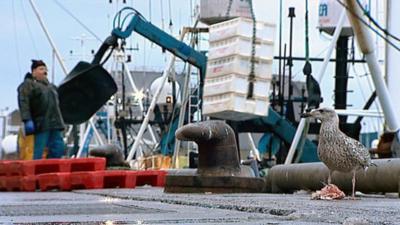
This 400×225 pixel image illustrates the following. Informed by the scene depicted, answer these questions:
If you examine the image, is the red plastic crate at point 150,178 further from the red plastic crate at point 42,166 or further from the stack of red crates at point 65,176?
the red plastic crate at point 42,166

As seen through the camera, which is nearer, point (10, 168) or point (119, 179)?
point (119, 179)

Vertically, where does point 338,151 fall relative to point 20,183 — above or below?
above

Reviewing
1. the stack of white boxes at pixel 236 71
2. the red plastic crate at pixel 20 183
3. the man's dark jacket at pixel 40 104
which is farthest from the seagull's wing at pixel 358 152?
the stack of white boxes at pixel 236 71

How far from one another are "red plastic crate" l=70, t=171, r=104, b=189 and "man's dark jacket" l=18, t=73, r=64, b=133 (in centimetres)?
195

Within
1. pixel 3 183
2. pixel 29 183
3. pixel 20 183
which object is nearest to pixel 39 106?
pixel 3 183

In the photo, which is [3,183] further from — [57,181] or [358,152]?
[358,152]

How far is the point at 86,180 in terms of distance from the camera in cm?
1009

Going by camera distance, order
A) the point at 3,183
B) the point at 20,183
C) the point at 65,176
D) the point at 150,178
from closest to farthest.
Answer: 1. the point at 65,176
2. the point at 20,183
3. the point at 3,183
4. the point at 150,178

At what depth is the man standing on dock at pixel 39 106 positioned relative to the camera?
1180cm

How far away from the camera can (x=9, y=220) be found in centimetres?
340

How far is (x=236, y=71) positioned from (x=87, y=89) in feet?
11.9

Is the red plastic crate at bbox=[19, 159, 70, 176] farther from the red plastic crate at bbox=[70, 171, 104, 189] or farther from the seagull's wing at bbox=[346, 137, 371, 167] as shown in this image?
the seagull's wing at bbox=[346, 137, 371, 167]

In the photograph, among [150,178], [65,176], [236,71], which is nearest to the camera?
[65,176]

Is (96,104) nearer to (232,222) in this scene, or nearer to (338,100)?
(338,100)
